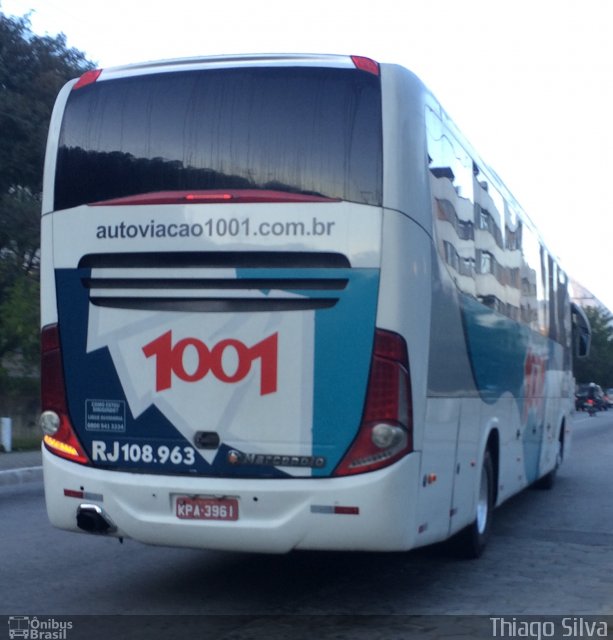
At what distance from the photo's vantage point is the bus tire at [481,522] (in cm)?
987

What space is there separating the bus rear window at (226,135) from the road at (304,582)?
9.34 feet

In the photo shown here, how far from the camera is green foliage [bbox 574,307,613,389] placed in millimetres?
103938

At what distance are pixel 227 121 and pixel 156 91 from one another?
627 mm

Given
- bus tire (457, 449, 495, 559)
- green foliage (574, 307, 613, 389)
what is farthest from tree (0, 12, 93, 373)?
green foliage (574, 307, 613, 389)

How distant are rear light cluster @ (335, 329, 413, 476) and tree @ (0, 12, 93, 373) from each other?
19228mm

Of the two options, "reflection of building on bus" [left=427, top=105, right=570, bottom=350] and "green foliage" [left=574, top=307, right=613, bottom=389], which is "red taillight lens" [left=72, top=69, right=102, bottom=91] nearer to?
"reflection of building on bus" [left=427, top=105, right=570, bottom=350]

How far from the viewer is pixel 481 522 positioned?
10.2m

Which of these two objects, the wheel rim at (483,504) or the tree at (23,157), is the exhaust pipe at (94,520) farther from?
the tree at (23,157)

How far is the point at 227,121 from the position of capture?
767 centimetres

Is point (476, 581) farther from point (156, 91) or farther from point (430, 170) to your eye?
point (156, 91)

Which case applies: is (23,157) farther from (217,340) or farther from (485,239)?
(217,340)

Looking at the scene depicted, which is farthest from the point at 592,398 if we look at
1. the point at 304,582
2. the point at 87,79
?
the point at 87,79

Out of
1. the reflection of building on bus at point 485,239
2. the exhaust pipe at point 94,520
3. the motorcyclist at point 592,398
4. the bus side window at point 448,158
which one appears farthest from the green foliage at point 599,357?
the exhaust pipe at point 94,520

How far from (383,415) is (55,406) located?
2.38 metres
